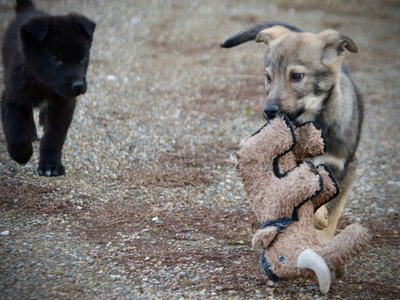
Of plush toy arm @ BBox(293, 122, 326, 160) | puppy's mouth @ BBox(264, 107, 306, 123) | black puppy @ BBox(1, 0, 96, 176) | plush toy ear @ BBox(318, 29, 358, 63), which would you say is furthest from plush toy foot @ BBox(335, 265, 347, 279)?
black puppy @ BBox(1, 0, 96, 176)

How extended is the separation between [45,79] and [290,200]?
8.09 ft

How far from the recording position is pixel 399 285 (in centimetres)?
381

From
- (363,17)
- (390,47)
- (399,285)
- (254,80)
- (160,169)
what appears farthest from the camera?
(363,17)

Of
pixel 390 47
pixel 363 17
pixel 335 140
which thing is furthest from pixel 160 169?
pixel 363 17

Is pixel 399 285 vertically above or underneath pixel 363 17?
→ above

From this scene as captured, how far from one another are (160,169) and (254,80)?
3.24m

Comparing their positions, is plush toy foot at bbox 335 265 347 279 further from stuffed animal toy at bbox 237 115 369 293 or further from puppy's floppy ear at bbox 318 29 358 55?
puppy's floppy ear at bbox 318 29 358 55

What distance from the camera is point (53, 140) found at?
5312 millimetres

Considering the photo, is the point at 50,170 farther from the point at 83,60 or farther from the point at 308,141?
the point at 308,141

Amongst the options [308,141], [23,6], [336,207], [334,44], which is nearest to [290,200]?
[308,141]

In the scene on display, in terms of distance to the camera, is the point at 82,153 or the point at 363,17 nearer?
the point at 82,153

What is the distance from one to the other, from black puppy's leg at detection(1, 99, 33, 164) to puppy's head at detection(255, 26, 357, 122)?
6.49ft

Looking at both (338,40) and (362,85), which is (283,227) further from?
(362,85)

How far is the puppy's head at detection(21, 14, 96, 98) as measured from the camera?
510cm
